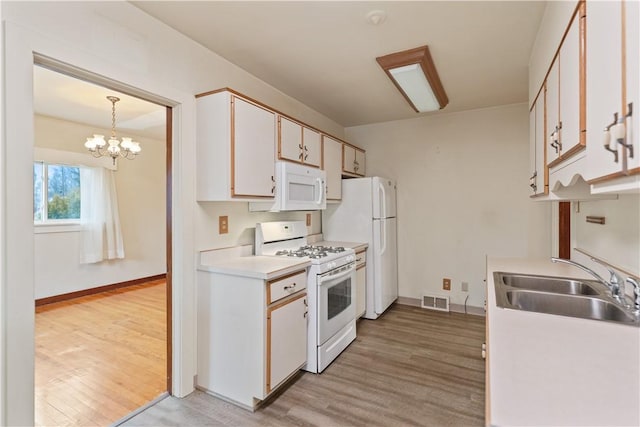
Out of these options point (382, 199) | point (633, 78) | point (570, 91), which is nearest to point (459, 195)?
point (382, 199)

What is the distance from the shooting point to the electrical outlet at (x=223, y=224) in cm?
245

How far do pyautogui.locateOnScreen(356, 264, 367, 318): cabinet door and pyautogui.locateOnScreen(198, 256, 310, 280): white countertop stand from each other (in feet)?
3.81

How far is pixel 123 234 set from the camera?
519 cm

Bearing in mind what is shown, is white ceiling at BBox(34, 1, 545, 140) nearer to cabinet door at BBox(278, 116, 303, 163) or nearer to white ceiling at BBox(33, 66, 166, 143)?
white ceiling at BBox(33, 66, 166, 143)

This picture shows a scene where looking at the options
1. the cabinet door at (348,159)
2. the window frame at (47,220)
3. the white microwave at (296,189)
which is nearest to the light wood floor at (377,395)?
the white microwave at (296,189)

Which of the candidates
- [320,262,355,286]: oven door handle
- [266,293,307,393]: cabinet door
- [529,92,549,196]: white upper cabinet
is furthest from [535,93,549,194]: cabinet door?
[266,293,307,393]: cabinet door

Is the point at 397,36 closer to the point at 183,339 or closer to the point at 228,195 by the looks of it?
the point at 228,195

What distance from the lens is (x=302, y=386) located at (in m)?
2.29

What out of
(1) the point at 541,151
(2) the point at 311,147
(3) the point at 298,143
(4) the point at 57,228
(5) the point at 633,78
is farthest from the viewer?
(4) the point at 57,228

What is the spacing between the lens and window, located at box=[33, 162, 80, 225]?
433cm

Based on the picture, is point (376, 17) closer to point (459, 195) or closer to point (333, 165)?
point (333, 165)

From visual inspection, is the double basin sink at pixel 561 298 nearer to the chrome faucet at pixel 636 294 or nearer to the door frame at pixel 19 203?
the chrome faucet at pixel 636 294

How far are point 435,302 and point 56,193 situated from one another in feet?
17.5

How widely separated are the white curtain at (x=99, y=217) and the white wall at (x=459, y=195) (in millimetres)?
3973
